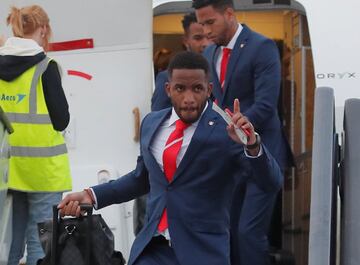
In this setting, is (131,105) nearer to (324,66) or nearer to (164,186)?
(324,66)

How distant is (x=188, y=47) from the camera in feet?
20.9

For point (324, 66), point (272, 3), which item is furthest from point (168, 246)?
point (272, 3)

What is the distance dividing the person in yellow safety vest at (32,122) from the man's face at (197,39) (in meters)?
1.06

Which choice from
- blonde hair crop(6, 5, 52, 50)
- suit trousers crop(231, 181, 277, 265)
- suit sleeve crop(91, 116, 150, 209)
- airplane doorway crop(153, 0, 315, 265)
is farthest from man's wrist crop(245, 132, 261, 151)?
airplane doorway crop(153, 0, 315, 265)

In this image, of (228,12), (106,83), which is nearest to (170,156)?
(228,12)

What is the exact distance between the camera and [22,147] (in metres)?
5.46

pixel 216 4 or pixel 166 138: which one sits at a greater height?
pixel 216 4

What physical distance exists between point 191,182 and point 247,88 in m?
1.62

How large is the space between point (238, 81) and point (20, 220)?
155cm

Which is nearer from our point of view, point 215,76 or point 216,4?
point 216,4

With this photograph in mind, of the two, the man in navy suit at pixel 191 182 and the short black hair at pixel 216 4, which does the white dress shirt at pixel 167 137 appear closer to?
the man in navy suit at pixel 191 182

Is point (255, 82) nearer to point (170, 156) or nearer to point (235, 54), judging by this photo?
point (235, 54)

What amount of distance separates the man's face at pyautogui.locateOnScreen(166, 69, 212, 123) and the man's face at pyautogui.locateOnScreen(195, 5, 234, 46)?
148cm

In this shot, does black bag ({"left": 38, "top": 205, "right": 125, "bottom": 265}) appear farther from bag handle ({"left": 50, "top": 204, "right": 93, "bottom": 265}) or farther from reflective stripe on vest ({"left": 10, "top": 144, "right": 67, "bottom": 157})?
reflective stripe on vest ({"left": 10, "top": 144, "right": 67, "bottom": 157})
